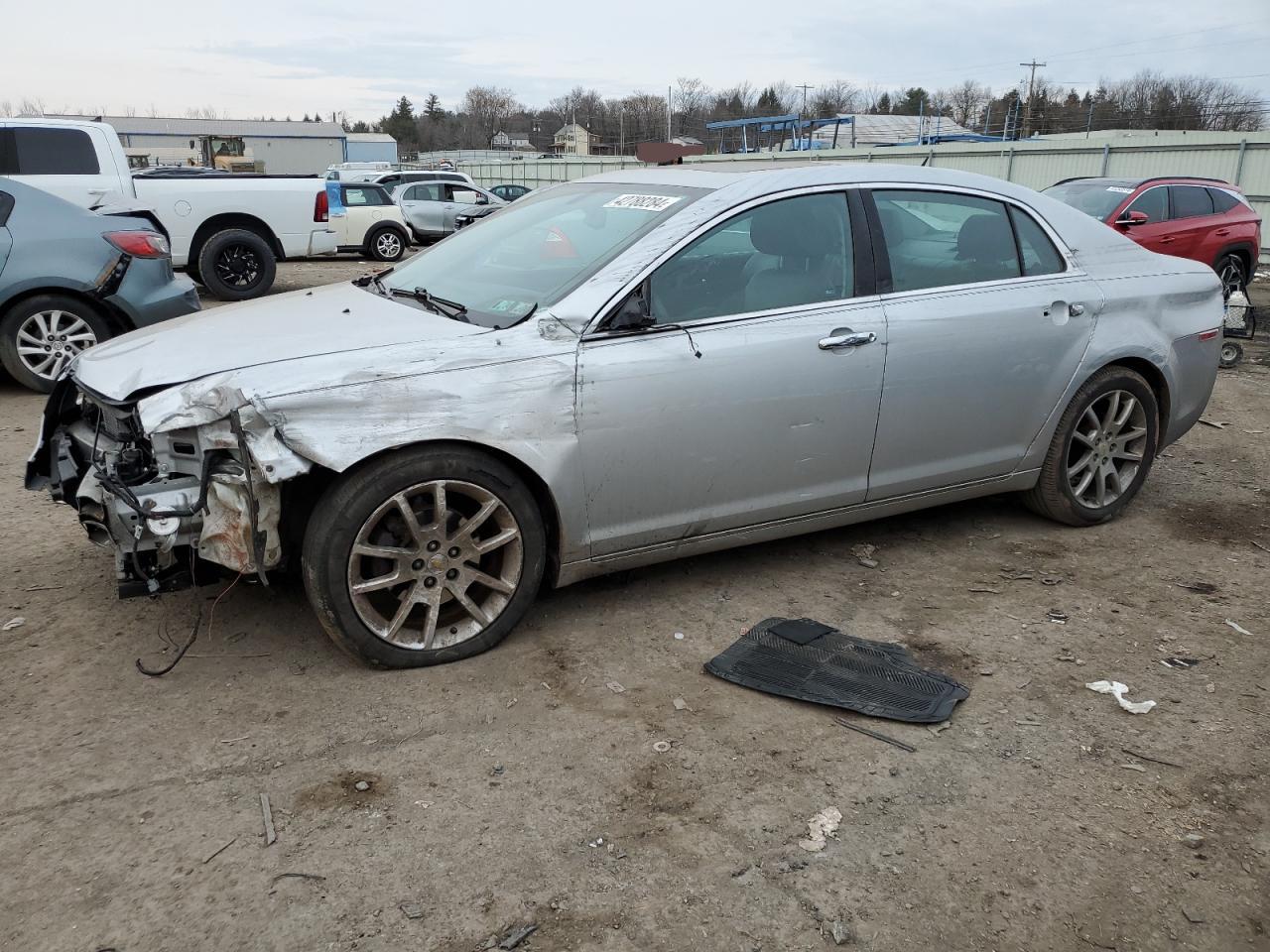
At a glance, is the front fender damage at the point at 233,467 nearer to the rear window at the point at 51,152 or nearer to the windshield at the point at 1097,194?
the rear window at the point at 51,152

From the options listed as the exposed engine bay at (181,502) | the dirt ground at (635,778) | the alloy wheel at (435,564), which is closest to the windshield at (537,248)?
the alloy wheel at (435,564)

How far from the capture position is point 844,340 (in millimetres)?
4004

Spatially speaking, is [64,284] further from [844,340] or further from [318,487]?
[844,340]

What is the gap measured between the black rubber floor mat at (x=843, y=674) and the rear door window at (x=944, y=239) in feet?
5.10

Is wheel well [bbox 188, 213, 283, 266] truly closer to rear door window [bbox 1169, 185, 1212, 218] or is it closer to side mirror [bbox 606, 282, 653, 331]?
side mirror [bbox 606, 282, 653, 331]

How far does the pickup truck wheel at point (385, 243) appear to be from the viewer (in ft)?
63.7

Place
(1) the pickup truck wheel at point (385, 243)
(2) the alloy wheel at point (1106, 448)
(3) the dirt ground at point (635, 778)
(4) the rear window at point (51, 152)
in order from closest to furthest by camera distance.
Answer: (3) the dirt ground at point (635, 778), (2) the alloy wheel at point (1106, 448), (4) the rear window at point (51, 152), (1) the pickup truck wheel at point (385, 243)

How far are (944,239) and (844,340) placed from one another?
85 cm

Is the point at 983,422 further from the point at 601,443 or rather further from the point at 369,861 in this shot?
the point at 369,861

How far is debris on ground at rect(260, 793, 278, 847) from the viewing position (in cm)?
267

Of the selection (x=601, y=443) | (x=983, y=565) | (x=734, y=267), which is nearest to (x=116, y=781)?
(x=601, y=443)

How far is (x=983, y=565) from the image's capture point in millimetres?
4648

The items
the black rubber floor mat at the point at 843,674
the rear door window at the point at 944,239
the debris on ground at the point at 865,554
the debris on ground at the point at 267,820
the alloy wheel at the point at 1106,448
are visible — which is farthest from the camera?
the alloy wheel at the point at 1106,448

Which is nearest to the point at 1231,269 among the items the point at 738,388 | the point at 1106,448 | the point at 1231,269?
the point at 1231,269
